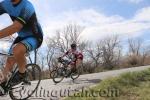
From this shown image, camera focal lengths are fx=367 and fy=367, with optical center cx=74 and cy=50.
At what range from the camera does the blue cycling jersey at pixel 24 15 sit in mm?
6890

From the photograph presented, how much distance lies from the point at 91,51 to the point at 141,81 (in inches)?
2416

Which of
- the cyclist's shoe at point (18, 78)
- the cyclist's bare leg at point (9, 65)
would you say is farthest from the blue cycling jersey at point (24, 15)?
the cyclist's shoe at point (18, 78)

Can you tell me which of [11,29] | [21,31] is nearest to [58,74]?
[21,31]

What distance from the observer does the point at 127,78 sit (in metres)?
13.0

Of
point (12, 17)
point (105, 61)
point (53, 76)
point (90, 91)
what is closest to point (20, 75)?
point (12, 17)

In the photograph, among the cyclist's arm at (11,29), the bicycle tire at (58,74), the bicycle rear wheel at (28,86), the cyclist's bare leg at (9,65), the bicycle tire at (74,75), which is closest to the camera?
the cyclist's arm at (11,29)

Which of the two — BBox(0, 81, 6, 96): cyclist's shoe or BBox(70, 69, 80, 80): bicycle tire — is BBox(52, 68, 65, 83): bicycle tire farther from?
BBox(0, 81, 6, 96): cyclist's shoe

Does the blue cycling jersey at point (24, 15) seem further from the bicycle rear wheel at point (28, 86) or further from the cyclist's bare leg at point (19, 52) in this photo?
the bicycle rear wheel at point (28, 86)

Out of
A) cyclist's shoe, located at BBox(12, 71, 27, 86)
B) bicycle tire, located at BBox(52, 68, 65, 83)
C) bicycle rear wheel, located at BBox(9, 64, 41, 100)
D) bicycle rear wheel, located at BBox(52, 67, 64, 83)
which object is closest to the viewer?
cyclist's shoe, located at BBox(12, 71, 27, 86)

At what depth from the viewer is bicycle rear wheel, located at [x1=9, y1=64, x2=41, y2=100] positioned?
7738 mm

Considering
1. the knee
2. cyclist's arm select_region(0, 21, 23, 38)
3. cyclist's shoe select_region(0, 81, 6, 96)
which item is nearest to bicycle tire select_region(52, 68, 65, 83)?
cyclist's shoe select_region(0, 81, 6, 96)

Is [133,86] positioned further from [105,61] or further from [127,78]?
[105,61]

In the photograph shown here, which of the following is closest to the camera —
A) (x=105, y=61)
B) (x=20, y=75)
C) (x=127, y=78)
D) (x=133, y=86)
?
(x=20, y=75)

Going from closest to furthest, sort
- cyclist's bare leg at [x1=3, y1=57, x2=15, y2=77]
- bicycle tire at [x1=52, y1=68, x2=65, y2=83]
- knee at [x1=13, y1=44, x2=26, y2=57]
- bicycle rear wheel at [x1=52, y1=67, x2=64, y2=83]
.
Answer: knee at [x1=13, y1=44, x2=26, y2=57] → cyclist's bare leg at [x1=3, y1=57, x2=15, y2=77] → bicycle tire at [x1=52, y1=68, x2=65, y2=83] → bicycle rear wheel at [x1=52, y1=67, x2=64, y2=83]
